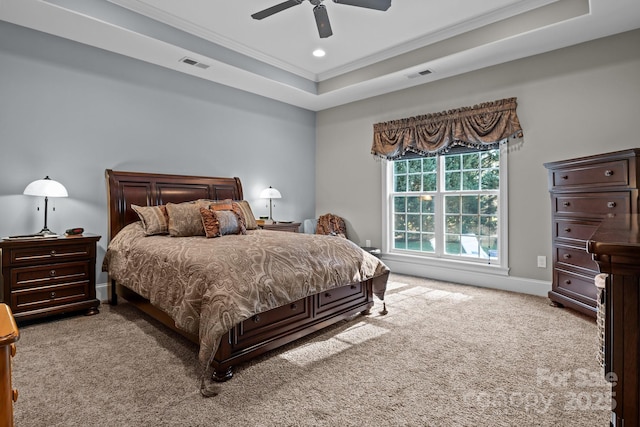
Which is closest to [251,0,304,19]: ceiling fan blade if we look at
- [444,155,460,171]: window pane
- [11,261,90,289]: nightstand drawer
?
[11,261,90,289]: nightstand drawer

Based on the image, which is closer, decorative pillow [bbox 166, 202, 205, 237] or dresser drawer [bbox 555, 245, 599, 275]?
dresser drawer [bbox 555, 245, 599, 275]

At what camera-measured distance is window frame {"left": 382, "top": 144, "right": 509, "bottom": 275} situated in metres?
4.18

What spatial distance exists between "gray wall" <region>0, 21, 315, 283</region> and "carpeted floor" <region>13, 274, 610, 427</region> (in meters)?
1.33

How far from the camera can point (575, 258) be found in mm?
3193

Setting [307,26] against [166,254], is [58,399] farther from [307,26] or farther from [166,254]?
[307,26]

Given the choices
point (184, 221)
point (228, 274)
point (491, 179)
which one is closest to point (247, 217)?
point (184, 221)

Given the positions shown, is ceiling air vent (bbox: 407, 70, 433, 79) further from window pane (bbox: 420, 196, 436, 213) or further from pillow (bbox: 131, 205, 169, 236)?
pillow (bbox: 131, 205, 169, 236)

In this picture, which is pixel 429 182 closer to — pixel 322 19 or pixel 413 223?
pixel 413 223

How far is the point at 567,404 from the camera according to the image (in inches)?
71.9

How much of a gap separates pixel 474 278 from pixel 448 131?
1941 mm

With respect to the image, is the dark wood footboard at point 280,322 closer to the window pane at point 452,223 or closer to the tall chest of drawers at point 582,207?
the tall chest of drawers at point 582,207

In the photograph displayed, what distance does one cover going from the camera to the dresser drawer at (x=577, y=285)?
2.99 m

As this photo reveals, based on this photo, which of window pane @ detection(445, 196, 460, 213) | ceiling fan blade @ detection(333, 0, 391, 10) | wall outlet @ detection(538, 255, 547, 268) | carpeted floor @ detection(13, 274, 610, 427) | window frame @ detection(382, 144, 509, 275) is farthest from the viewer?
window pane @ detection(445, 196, 460, 213)

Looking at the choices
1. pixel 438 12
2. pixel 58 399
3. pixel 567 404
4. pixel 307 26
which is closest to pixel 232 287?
pixel 58 399
